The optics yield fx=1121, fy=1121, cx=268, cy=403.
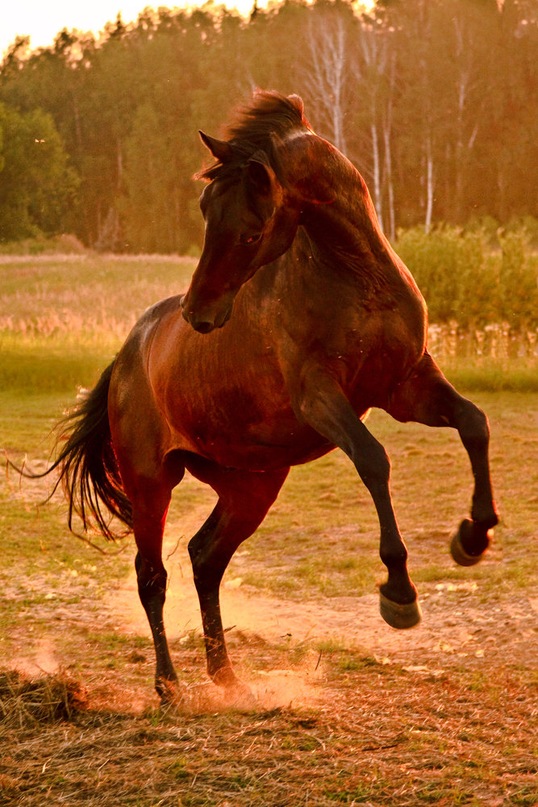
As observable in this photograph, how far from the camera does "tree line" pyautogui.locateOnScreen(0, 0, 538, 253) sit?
3678 centimetres

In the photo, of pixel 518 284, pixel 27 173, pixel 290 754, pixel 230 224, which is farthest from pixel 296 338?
pixel 27 173

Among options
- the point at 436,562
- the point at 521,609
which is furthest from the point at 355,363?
the point at 436,562

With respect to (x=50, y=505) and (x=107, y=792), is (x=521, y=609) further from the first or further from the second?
(x=50, y=505)

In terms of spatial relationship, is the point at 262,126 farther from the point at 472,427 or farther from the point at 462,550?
the point at 462,550

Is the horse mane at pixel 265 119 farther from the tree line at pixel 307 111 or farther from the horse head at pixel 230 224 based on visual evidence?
the tree line at pixel 307 111

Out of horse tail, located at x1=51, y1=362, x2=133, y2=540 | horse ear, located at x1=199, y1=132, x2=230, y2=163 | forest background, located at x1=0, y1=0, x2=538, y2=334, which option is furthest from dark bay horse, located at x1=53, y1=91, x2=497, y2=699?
forest background, located at x1=0, y1=0, x2=538, y2=334

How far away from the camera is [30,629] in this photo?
623 cm

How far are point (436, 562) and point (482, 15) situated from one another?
36.6m

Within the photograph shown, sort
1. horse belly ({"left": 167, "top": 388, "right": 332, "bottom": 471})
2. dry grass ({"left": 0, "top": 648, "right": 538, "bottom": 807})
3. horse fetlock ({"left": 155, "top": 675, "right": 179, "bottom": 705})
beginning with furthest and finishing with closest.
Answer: horse fetlock ({"left": 155, "top": 675, "right": 179, "bottom": 705}), horse belly ({"left": 167, "top": 388, "right": 332, "bottom": 471}), dry grass ({"left": 0, "top": 648, "right": 538, "bottom": 807})

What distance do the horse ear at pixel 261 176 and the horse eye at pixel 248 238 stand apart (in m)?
0.13

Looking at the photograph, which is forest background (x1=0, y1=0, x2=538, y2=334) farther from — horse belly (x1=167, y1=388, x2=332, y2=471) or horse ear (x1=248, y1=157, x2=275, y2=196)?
horse ear (x1=248, y1=157, x2=275, y2=196)

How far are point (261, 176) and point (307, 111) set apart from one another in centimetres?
2962

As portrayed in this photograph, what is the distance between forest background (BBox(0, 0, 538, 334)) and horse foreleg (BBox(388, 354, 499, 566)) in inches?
1009

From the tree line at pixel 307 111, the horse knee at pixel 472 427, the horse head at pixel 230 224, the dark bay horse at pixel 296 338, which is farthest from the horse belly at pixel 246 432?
the tree line at pixel 307 111
